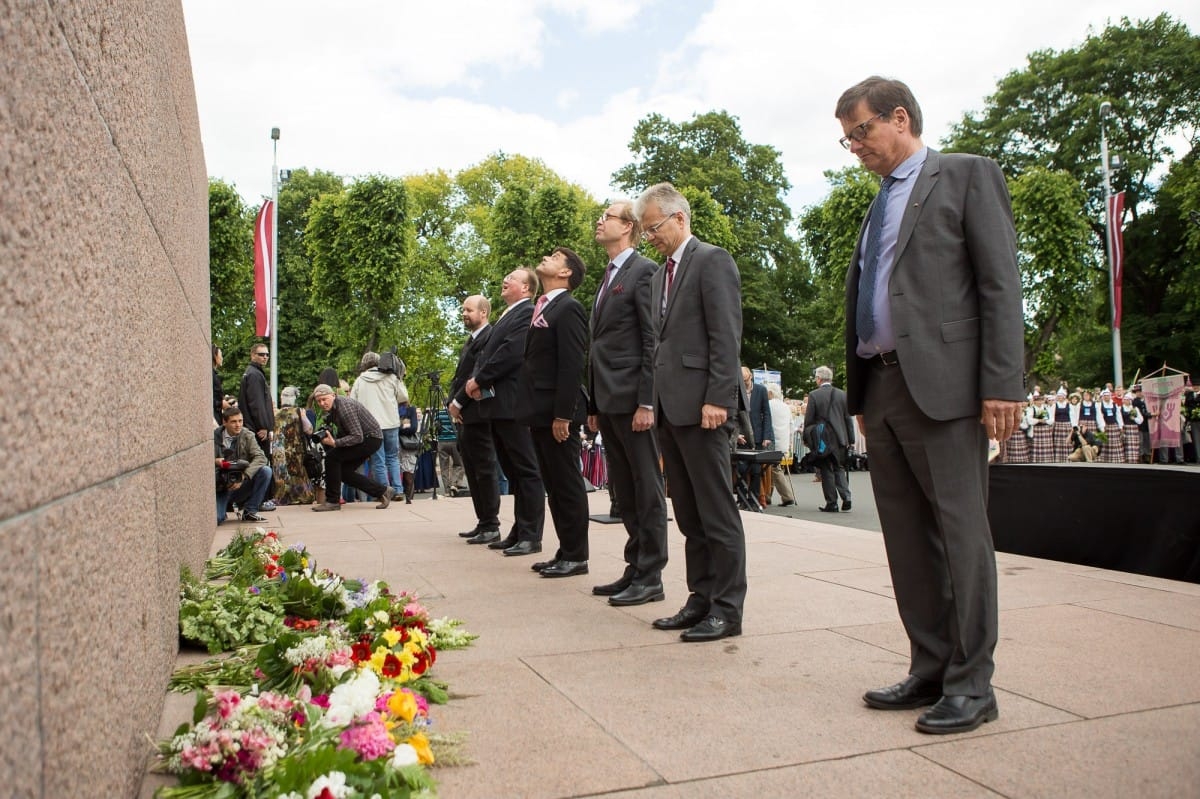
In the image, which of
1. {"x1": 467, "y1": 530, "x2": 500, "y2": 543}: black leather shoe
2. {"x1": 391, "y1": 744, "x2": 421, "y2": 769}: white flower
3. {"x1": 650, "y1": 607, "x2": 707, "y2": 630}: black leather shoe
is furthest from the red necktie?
{"x1": 467, "y1": 530, "x2": 500, "y2": 543}: black leather shoe

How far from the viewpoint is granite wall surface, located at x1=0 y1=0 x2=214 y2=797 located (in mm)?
1470

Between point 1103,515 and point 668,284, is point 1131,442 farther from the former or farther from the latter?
point 668,284

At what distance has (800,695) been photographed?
3459 millimetres

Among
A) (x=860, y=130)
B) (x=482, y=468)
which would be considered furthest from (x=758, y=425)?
(x=860, y=130)

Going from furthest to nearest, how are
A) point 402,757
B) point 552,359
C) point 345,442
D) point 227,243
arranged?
point 227,243, point 345,442, point 552,359, point 402,757

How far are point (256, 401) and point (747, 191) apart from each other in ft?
118

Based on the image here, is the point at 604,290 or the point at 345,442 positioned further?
the point at 345,442

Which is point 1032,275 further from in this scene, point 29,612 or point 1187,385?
point 29,612

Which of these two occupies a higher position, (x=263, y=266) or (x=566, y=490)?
(x=263, y=266)

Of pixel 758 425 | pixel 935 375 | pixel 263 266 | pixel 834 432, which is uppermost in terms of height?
pixel 263 266

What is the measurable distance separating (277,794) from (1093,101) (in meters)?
41.1

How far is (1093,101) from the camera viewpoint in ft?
120

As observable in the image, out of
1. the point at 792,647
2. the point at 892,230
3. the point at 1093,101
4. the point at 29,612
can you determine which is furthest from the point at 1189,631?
the point at 1093,101

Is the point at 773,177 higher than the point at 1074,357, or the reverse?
the point at 773,177
